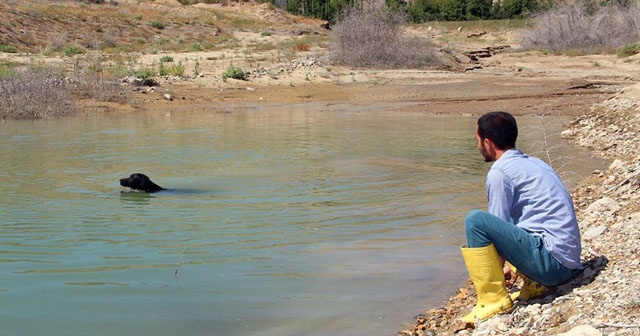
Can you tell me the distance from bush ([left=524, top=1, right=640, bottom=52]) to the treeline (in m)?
23.2

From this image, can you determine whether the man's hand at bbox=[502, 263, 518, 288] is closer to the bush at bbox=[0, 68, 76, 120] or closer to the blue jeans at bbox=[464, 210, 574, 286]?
the blue jeans at bbox=[464, 210, 574, 286]

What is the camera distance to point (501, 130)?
5.02 metres

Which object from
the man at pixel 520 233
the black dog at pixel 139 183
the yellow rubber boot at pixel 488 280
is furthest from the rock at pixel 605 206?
the black dog at pixel 139 183

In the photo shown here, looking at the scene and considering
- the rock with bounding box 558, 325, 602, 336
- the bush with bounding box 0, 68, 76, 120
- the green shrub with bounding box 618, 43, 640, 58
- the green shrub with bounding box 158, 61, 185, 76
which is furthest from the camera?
the green shrub with bounding box 618, 43, 640, 58

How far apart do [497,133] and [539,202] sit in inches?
18.9

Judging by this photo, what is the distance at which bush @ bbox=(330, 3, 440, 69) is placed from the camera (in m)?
31.6

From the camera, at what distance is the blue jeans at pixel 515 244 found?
15.6ft

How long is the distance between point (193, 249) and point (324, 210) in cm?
217

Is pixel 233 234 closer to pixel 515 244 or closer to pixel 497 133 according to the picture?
pixel 497 133

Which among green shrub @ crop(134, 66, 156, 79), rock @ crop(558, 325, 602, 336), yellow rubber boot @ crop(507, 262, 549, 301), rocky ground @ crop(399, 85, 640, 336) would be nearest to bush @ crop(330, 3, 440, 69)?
green shrub @ crop(134, 66, 156, 79)

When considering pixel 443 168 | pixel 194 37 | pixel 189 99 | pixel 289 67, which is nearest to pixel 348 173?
pixel 443 168

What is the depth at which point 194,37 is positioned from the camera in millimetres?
48281

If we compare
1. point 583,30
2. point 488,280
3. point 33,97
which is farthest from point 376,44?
point 488,280

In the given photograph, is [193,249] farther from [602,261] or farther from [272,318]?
[602,261]
